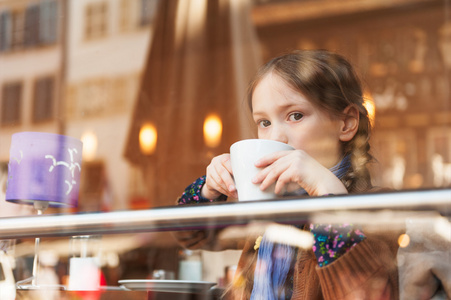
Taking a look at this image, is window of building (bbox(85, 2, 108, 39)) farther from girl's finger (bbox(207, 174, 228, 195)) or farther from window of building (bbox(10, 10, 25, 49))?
girl's finger (bbox(207, 174, 228, 195))

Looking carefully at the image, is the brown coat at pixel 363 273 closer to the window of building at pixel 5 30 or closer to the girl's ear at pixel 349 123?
the girl's ear at pixel 349 123

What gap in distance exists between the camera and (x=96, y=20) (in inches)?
166

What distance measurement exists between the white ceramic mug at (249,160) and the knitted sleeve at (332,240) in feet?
0.30

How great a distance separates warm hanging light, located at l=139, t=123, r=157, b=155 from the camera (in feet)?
9.77

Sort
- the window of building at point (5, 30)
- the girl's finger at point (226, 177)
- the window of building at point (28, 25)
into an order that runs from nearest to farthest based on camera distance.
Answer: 1. the girl's finger at point (226, 177)
2. the window of building at point (5, 30)
3. the window of building at point (28, 25)

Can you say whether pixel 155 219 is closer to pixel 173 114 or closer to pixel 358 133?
pixel 358 133

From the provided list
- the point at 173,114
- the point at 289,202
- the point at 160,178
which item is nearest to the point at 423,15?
the point at 173,114

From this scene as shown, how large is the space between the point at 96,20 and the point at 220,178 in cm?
381

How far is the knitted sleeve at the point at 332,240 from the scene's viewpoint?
0.41m

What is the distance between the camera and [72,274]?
0.82 meters

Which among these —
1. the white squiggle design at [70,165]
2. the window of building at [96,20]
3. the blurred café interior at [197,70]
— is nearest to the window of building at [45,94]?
the blurred café interior at [197,70]

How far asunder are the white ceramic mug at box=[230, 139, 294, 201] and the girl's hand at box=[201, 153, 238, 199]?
0.05 m

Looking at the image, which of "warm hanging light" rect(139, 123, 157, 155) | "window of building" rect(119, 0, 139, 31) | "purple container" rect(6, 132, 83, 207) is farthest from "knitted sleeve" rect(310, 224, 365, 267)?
"window of building" rect(119, 0, 139, 31)

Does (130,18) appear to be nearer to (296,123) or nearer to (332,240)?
(296,123)
